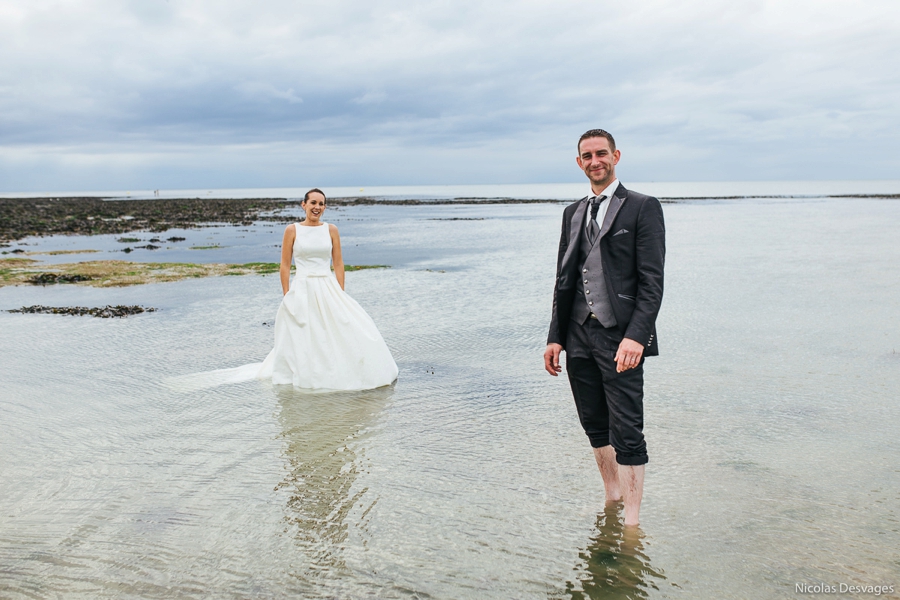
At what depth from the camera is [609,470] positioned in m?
4.84

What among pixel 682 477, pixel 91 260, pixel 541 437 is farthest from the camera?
→ pixel 91 260

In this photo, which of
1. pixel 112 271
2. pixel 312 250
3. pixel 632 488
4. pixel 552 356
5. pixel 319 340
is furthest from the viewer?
pixel 112 271

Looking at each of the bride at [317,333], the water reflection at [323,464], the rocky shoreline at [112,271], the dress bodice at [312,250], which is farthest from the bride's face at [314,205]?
the rocky shoreline at [112,271]

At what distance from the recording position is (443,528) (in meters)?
4.72

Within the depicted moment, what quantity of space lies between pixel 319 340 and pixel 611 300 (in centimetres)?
506

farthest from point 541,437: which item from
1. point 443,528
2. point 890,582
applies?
point 890,582

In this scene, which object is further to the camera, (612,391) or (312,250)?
(312,250)

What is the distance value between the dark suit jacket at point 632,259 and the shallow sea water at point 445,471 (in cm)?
155

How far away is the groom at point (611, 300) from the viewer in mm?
4031

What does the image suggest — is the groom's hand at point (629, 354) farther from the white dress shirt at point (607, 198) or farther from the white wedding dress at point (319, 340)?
the white wedding dress at point (319, 340)

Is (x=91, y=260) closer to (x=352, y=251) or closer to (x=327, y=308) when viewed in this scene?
(x=352, y=251)

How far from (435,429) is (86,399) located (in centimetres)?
435

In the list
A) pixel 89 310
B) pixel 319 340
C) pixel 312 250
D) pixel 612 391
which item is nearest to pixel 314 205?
pixel 312 250

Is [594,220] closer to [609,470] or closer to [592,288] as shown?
[592,288]
